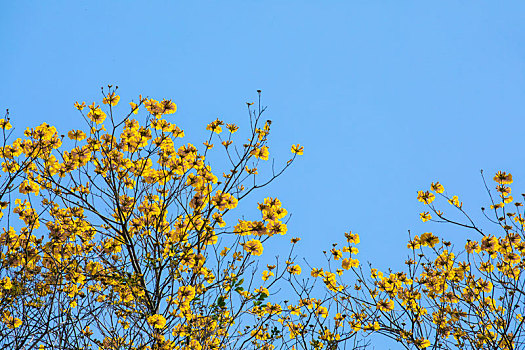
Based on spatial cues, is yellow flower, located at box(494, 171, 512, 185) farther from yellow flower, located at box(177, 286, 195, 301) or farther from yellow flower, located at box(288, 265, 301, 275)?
yellow flower, located at box(177, 286, 195, 301)

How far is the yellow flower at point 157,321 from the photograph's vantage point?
352 centimetres

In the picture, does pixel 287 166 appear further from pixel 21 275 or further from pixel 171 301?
pixel 21 275

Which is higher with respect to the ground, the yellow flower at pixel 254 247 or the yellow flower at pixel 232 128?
the yellow flower at pixel 232 128

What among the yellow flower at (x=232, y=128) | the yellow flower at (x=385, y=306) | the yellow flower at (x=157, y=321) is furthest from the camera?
the yellow flower at (x=385, y=306)

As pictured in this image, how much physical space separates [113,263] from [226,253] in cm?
108

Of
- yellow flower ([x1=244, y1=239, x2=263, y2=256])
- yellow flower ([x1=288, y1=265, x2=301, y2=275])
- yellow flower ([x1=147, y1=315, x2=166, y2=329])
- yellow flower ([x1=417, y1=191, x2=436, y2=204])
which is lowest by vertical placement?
yellow flower ([x1=147, y1=315, x2=166, y2=329])

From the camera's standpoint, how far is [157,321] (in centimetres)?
354

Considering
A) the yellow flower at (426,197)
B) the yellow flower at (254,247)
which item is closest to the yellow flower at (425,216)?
the yellow flower at (426,197)

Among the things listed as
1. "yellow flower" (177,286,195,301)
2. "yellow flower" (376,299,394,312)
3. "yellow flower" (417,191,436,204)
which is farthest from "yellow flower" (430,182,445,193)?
"yellow flower" (177,286,195,301)

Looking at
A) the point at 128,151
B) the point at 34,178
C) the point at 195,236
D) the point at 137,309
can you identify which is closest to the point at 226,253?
the point at 195,236

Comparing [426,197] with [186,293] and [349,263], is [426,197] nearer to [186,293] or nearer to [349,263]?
[349,263]

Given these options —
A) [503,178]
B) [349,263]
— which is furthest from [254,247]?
[503,178]

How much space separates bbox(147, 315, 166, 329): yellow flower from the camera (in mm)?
3521

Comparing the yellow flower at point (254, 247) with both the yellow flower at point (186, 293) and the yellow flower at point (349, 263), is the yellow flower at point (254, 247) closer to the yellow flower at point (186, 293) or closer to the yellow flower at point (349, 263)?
the yellow flower at point (186, 293)
